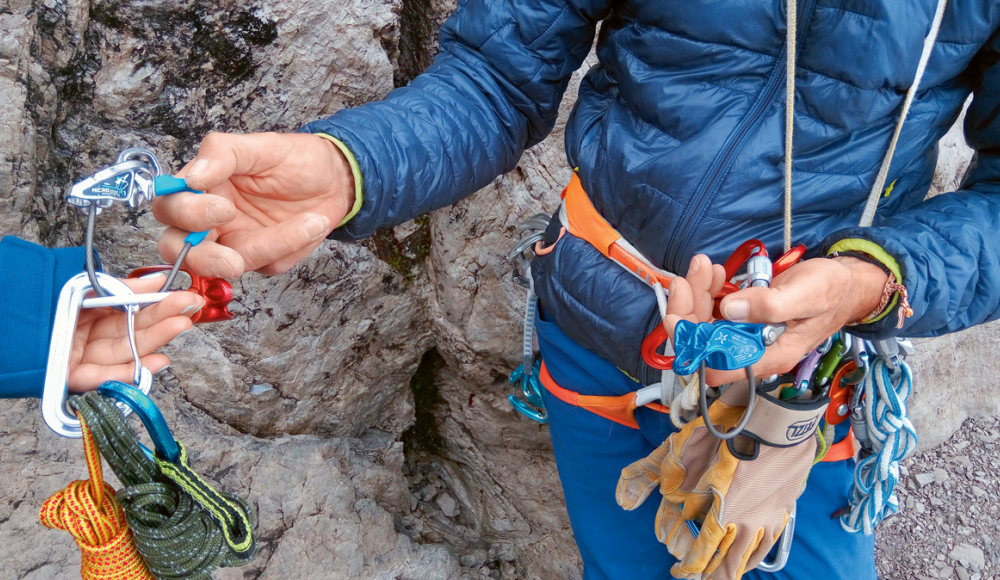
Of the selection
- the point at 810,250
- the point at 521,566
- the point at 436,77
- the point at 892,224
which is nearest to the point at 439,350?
the point at 521,566

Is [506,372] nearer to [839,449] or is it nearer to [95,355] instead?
[839,449]

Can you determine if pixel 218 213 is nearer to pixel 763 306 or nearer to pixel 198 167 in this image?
pixel 198 167

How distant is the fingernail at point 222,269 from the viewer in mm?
979

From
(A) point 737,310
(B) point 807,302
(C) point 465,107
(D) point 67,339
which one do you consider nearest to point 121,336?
(D) point 67,339

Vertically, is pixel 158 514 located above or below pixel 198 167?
A: below

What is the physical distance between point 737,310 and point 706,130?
466mm

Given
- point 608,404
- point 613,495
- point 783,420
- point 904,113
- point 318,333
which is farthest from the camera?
point 318,333

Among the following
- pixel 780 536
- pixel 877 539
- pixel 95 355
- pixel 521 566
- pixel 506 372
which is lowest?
pixel 521 566

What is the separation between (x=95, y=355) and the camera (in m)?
0.99

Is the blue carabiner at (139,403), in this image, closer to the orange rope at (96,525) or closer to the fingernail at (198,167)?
the orange rope at (96,525)

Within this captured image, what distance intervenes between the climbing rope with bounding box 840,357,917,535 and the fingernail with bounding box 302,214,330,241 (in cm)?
117

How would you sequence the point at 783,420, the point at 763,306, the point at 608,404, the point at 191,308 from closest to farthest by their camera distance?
the point at 763,306, the point at 191,308, the point at 783,420, the point at 608,404

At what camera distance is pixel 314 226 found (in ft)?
3.47

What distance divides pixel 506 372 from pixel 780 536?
133 cm
